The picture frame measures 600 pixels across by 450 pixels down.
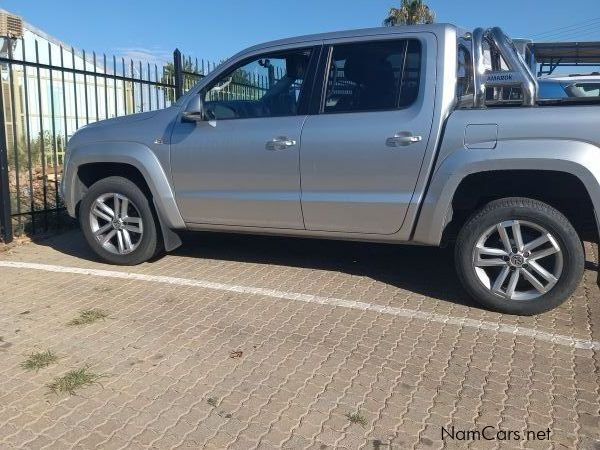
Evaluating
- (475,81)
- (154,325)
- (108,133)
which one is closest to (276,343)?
(154,325)

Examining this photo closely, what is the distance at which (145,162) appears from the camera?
5.05 meters

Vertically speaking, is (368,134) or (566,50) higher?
(566,50)

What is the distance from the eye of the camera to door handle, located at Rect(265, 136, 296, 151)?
453 centimetres

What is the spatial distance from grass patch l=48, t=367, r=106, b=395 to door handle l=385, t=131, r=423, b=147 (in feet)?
8.11

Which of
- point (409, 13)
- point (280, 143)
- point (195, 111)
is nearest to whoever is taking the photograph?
point (280, 143)

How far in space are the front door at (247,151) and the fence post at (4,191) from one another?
221 centimetres

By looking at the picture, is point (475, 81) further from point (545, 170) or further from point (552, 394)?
point (552, 394)

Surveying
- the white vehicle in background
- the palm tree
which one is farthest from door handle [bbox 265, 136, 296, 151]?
the palm tree

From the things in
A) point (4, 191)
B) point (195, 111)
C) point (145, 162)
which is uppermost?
point (195, 111)

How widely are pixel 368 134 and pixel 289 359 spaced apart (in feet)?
5.79

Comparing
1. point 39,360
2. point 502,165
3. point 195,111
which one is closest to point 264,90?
point 195,111

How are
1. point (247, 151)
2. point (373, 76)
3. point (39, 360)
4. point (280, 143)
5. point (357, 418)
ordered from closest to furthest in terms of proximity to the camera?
1. point (357, 418)
2. point (39, 360)
3. point (373, 76)
4. point (280, 143)
5. point (247, 151)

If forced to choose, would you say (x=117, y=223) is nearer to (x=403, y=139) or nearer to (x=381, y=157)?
(x=381, y=157)

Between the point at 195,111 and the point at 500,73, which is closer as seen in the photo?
the point at 500,73
